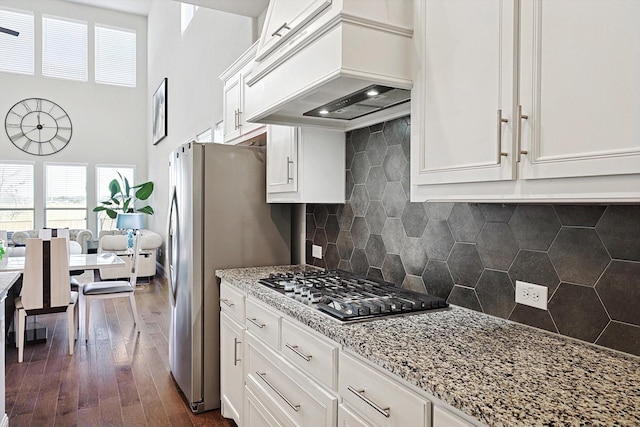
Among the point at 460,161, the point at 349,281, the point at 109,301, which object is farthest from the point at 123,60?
the point at 460,161

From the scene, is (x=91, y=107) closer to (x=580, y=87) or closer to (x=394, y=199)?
(x=394, y=199)

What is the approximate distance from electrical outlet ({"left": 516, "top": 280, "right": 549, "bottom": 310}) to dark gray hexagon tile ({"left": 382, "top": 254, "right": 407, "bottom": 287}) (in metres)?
0.68

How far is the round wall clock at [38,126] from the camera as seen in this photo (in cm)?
874

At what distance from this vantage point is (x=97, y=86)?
373 inches

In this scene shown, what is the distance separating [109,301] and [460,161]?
574cm

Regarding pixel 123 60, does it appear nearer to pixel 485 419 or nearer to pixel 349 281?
pixel 349 281

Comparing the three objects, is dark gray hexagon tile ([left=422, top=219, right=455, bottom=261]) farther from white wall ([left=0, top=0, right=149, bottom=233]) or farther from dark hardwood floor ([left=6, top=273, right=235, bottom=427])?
white wall ([left=0, top=0, right=149, bottom=233])

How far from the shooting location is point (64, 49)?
360 inches

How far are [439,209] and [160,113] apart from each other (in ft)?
24.3

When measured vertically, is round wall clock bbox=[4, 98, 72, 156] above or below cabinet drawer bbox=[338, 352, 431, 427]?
above

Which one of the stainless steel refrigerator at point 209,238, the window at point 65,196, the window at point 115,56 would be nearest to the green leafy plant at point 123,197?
the window at point 65,196

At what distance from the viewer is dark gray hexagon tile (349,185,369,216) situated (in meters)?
2.54

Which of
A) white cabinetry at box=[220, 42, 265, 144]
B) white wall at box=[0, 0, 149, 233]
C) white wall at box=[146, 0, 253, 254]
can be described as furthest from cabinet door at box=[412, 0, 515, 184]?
white wall at box=[0, 0, 149, 233]

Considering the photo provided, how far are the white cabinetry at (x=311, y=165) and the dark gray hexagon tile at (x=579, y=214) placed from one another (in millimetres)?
1407
